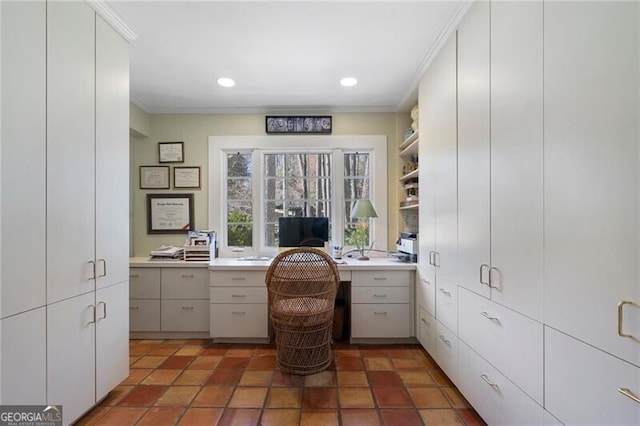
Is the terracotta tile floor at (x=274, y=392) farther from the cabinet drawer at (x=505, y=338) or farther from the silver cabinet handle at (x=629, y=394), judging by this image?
the silver cabinet handle at (x=629, y=394)

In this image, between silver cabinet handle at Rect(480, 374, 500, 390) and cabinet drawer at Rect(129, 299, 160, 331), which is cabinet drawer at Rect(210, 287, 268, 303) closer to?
cabinet drawer at Rect(129, 299, 160, 331)

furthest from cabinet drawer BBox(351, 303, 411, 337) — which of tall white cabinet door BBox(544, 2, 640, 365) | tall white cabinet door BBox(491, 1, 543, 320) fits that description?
tall white cabinet door BBox(544, 2, 640, 365)

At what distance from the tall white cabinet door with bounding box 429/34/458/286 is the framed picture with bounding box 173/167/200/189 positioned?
8.40ft

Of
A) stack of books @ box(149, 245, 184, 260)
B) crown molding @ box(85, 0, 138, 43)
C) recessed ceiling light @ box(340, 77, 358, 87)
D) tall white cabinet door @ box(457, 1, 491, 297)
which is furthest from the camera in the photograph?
stack of books @ box(149, 245, 184, 260)

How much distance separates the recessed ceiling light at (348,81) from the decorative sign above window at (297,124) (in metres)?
0.57

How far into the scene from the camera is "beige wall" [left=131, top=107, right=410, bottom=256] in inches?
127

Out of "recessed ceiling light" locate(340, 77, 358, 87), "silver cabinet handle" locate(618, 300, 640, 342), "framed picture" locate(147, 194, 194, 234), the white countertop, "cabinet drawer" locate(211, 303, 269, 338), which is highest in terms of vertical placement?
"recessed ceiling light" locate(340, 77, 358, 87)

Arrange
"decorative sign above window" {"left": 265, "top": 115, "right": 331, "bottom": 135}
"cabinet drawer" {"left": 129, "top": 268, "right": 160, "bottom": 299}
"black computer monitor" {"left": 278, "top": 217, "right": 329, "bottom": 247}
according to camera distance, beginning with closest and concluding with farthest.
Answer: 1. "cabinet drawer" {"left": 129, "top": 268, "right": 160, "bottom": 299}
2. "black computer monitor" {"left": 278, "top": 217, "right": 329, "bottom": 247}
3. "decorative sign above window" {"left": 265, "top": 115, "right": 331, "bottom": 135}

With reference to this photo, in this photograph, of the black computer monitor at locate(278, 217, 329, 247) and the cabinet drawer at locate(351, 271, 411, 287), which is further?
the black computer monitor at locate(278, 217, 329, 247)

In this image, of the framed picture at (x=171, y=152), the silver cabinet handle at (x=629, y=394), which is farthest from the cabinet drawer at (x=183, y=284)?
the silver cabinet handle at (x=629, y=394)

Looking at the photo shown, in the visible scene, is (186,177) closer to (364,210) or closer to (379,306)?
(364,210)

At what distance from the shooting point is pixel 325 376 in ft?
6.97

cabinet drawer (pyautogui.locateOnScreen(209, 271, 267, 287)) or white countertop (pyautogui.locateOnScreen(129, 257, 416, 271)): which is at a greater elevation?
white countertop (pyautogui.locateOnScreen(129, 257, 416, 271))

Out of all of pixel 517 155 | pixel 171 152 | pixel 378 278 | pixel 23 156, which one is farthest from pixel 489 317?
pixel 171 152
